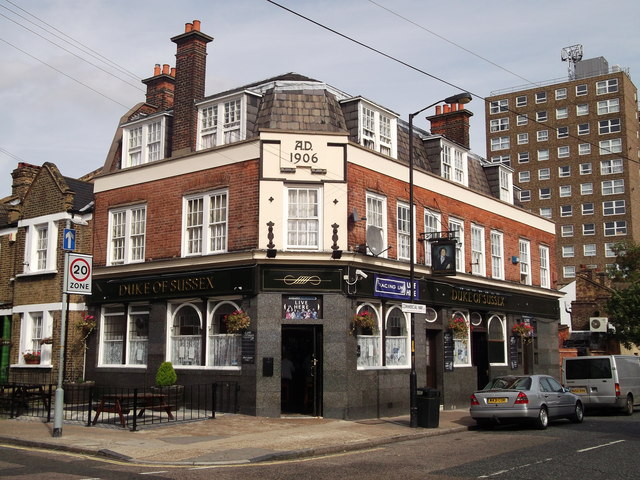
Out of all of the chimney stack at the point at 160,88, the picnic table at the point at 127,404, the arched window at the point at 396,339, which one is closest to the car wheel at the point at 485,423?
the arched window at the point at 396,339

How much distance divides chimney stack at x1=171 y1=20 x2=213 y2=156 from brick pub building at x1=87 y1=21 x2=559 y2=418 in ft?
0.17

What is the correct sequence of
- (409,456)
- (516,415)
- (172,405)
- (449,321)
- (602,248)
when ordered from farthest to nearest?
(602,248), (449,321), (172,405), (516,415), (409,456)

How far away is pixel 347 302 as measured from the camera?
20719 mm

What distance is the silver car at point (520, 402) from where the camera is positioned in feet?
59.5

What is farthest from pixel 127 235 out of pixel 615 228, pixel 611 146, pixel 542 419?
pixel 611 146

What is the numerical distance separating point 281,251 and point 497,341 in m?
12.8

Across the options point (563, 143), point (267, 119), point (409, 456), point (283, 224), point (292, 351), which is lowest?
point (409, 456)

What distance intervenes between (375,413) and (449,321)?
5907 mm

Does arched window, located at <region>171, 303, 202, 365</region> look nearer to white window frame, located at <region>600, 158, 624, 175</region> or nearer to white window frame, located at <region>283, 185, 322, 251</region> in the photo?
white window frame, located at <region>283, 185, 322, 251</region>

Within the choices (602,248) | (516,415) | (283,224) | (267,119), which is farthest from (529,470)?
(602,248)

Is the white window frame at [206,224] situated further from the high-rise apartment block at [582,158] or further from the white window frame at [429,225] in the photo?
the high-rise apartment block at [582,158]

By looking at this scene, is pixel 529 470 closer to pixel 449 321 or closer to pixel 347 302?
pixel 347 302

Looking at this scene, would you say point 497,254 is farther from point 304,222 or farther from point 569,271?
point 569,271

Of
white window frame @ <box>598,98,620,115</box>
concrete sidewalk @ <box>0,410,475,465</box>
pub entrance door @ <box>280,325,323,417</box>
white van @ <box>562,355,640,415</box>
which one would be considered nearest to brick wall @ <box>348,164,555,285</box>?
pub entrance door @ <box>280,325,323,417</box>
